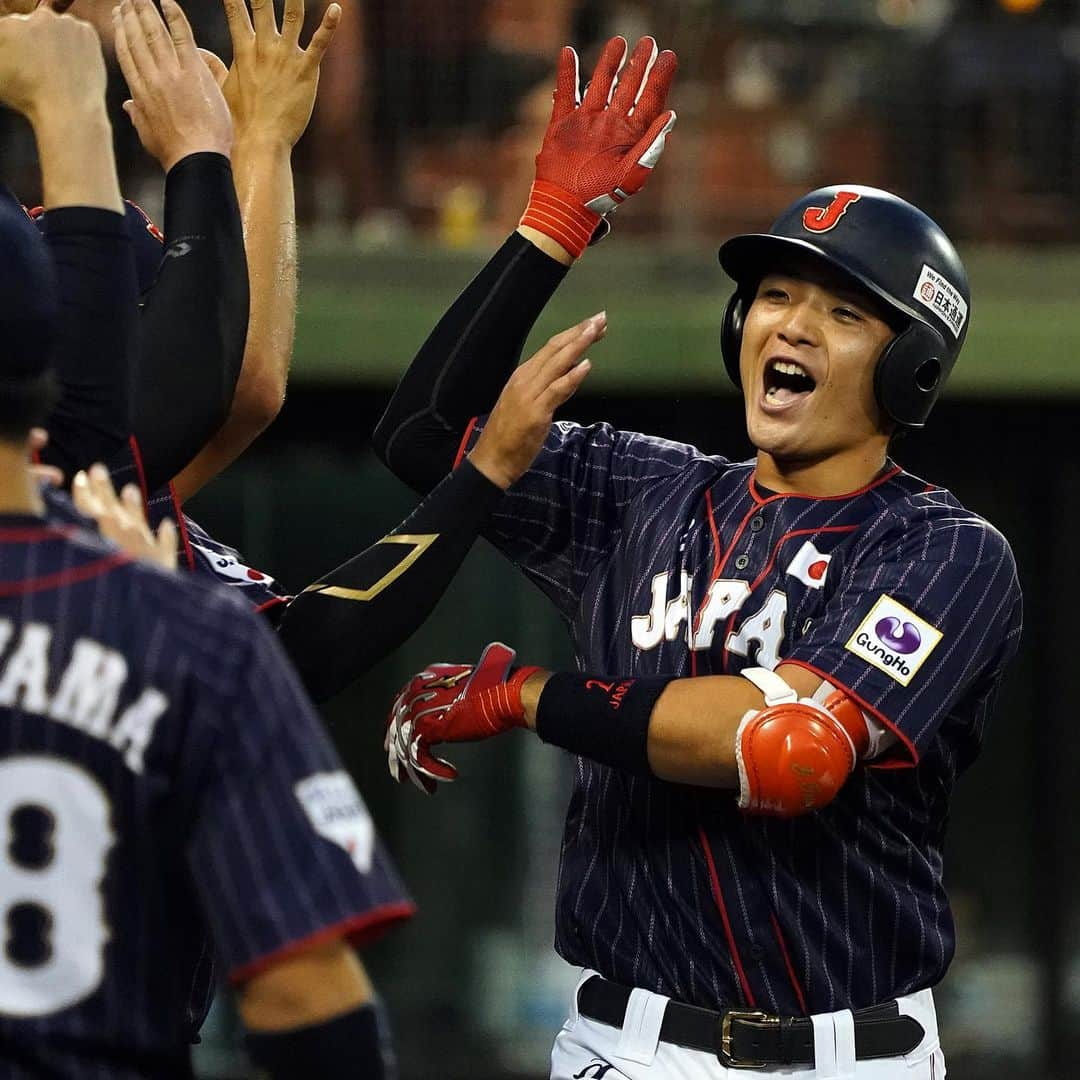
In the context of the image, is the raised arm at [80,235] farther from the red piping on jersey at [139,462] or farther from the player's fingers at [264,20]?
the player's fingers at [264,20]

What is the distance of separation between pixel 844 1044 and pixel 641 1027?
0.29m

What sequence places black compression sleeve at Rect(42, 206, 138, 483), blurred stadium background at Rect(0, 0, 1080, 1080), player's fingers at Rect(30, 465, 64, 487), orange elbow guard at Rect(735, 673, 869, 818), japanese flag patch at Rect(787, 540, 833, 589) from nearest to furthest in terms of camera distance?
player's fingers at Rect(30, 465, 64, 487) → black compression sleeve at Rect(42, 206, 138, 483) → orange elbow guard at Rect(735, 673, 869, 818) → japanese flag patch at Rect(787, 540, 833, 589) → blurred stadium background at Rect(0, 0, 1080, 1080)

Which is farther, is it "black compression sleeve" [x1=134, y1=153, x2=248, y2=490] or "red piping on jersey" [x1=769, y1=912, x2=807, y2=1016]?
"red piping on jersey" [x1=769, y1=912, x2=807, y2=1016]

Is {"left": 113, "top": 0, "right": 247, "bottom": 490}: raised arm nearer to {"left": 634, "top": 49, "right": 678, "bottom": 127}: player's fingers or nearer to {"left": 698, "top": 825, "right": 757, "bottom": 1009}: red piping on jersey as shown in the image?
{"left": 634, "top": 49, "right": 678, "bottom": 127}: player's fingers

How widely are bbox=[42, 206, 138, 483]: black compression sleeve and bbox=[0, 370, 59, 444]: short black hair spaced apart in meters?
0.35

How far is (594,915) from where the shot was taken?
9.37ft

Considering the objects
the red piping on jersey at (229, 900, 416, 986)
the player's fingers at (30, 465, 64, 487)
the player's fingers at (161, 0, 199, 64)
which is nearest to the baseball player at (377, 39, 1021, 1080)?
the player's fingers at (161, 0, 199, 64)

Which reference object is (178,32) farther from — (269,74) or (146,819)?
(146,819)

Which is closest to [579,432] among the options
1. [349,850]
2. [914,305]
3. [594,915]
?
[914,305]

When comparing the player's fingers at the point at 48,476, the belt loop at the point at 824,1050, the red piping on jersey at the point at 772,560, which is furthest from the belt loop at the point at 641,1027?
the player's fingers at the point at 48,476

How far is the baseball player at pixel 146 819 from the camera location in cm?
158

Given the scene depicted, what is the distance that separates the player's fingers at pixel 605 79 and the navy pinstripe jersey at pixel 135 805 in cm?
156

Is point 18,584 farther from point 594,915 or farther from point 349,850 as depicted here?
point 594,915

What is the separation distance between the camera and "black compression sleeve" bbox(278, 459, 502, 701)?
263cm
